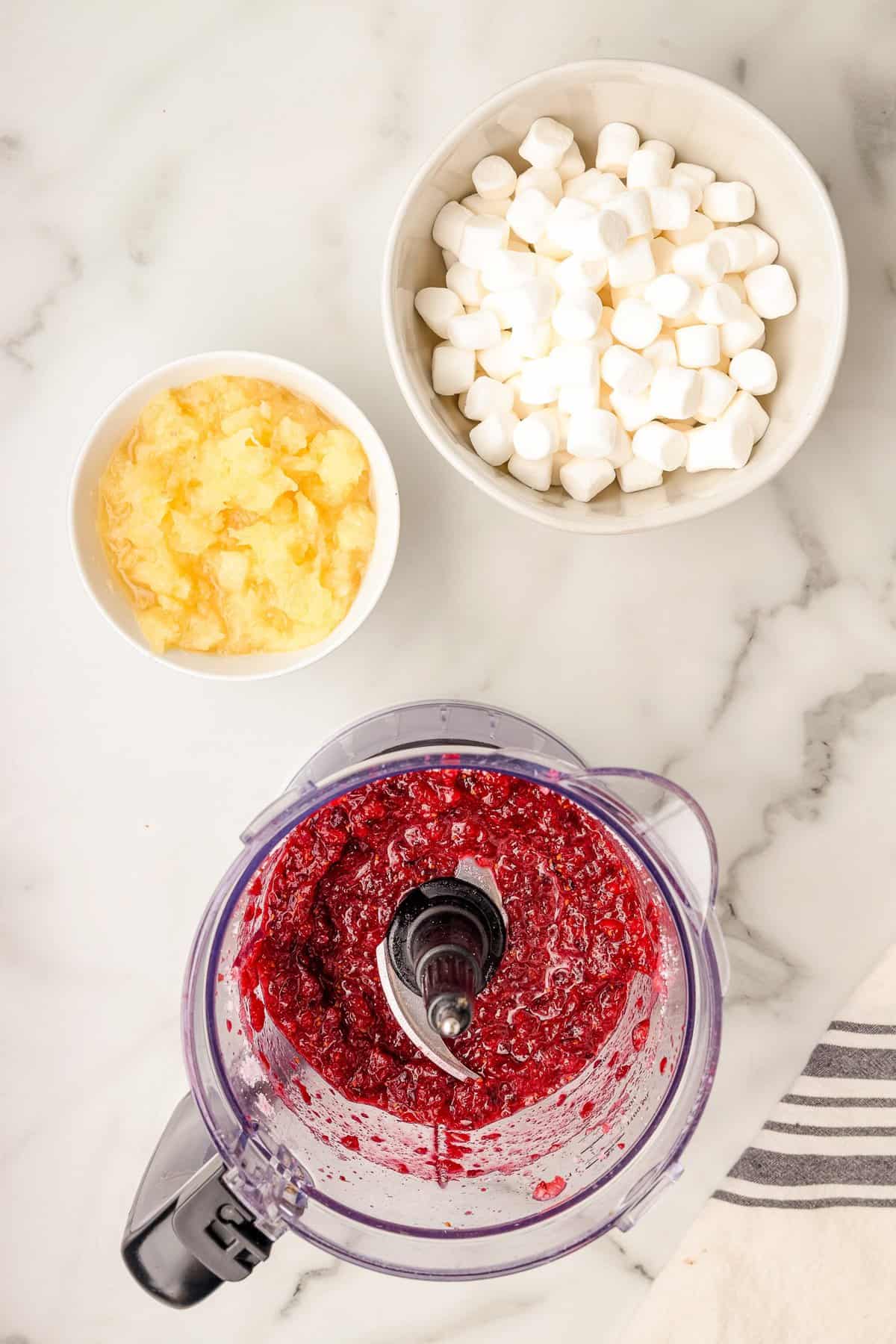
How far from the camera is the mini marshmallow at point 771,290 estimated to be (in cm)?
129

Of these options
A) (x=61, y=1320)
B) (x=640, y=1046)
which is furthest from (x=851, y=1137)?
(x=61, y=1320)

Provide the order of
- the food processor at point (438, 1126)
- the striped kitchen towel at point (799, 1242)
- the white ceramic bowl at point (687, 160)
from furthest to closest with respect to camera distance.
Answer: the striped kitchen towel at point (799, 1242)
the white ceramic bowl at point (687, 160)
the food processor at point (438, 1126)

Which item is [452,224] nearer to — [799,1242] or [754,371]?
[754,371]

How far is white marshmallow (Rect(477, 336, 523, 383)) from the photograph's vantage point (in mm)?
1310

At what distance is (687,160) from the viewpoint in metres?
1.33

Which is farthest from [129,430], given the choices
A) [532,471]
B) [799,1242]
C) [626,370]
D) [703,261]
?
[799,1242]

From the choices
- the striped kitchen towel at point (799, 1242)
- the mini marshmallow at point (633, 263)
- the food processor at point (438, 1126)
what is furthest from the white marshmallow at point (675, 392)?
the striped kitchen towel at point (799, 1242)

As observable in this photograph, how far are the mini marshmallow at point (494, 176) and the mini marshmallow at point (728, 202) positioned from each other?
0.73 feet

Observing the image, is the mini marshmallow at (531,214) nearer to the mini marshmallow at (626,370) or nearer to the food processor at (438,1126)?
the mini marshmallow at (626,370)

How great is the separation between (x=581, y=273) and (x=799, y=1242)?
4.22 feet

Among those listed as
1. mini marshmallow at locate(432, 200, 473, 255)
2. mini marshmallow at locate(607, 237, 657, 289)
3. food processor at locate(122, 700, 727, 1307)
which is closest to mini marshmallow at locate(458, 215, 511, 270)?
mini marshmallow at locate(432, 200, 473, 255)

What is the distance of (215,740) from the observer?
4.84 feet

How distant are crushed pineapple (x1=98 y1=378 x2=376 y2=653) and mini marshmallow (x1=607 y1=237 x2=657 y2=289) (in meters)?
0.35

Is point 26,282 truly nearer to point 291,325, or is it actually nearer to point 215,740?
point 291,325
